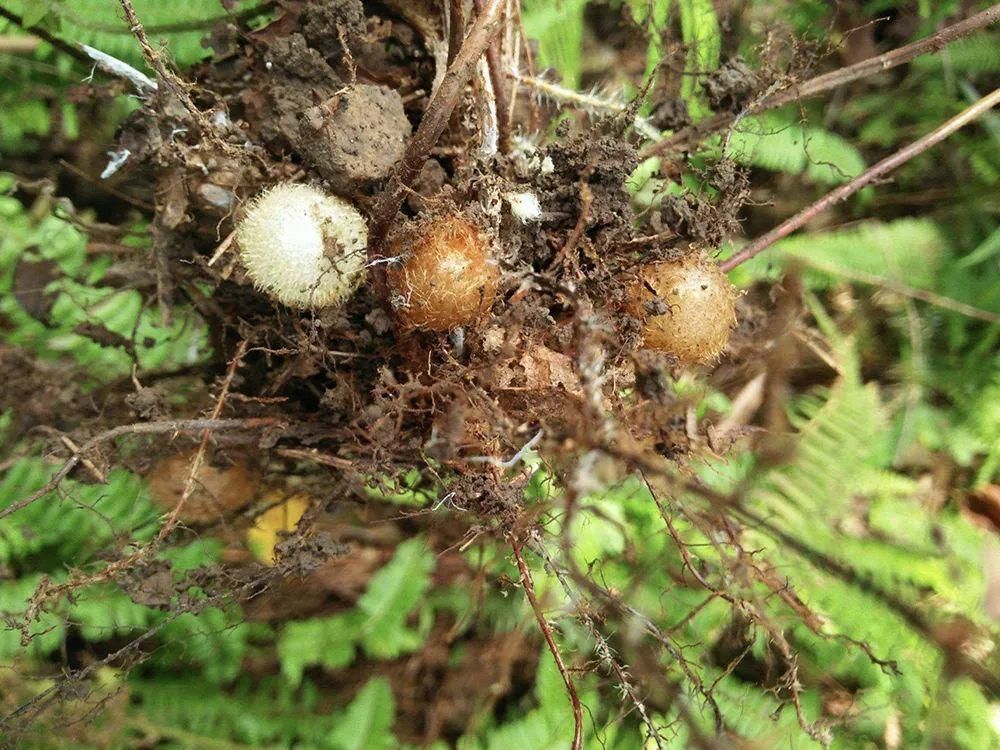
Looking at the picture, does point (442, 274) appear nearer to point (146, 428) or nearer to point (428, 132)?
point (428, 132)

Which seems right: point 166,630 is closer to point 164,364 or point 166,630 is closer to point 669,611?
point 164,364

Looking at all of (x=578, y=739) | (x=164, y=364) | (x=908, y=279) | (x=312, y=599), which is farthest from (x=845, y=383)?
(x=164, y=364)

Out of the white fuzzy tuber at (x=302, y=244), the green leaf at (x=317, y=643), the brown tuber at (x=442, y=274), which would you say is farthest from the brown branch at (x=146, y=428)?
the green leaf at (x=317, y=643)

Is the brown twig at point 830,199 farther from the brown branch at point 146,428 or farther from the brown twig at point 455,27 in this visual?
the brown branch at point 146,428

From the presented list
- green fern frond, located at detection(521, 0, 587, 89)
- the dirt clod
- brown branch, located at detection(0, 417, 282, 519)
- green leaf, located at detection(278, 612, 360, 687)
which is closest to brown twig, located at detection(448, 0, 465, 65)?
the dirt clod

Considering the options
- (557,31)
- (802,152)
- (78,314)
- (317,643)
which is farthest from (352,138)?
(802,152)

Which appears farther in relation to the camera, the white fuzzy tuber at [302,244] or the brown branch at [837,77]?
the brown branch at [837,77]
